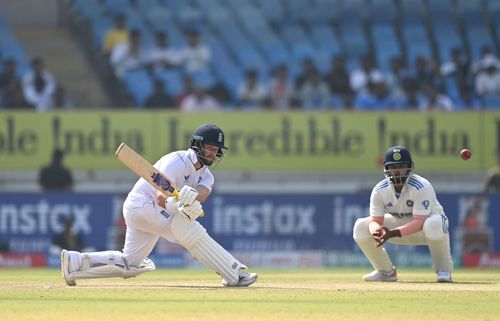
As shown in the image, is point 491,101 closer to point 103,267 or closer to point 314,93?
point 314,93

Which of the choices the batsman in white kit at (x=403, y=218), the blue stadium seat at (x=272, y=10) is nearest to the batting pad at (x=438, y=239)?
the batsman in white kit at (x=403, y=218)

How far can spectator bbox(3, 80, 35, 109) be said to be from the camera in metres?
20.2

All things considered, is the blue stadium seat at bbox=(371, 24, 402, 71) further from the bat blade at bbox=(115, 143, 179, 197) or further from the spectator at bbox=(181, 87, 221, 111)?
the bat blade at bbox=(115, 143, 179, 197)

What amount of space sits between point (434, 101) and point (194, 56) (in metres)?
4.01

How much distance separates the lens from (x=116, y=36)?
70.9 feet

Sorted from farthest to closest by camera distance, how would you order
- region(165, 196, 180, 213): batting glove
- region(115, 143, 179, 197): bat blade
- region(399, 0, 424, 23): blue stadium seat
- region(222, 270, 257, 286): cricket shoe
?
region(399, 0, 424, 23): blue stadium seat
region(222, 270, 257, 286): cricket shoe
region(115, 143, 179, 197): bat blade
region(165, 196, 180, 213): batting glove

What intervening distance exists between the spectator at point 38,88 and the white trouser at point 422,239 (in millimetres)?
9513

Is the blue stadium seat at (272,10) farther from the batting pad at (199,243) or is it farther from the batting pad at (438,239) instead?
the batting pad at (199,243)

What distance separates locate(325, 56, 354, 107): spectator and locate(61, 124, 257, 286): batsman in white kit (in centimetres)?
970

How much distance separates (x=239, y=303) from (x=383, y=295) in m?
1.41

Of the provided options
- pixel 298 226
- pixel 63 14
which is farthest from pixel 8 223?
pixel 63 14

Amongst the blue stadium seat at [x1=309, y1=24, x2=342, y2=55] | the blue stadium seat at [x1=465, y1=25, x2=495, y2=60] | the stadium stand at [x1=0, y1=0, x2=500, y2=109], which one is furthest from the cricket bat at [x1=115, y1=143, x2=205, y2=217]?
the blue stadium seat at [x1=465, y1=25, x2=495, y2=60]

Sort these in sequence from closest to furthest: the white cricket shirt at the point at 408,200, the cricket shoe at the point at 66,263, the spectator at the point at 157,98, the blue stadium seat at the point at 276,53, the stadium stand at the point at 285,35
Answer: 1. the cricket shoe at the point at 66,263
2. the white cricket shirt at the point at 408,200
3. the spectator at the point at 157,98
4. the stadium stand at the point at 285,35
5. the blue stadium seat at the point at 276,53

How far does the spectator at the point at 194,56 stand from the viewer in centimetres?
2134
